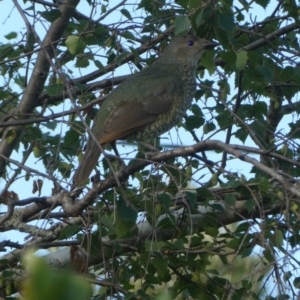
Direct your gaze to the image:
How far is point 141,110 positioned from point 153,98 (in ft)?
0.57

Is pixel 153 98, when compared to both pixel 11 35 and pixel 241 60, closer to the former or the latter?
pixel 11 35

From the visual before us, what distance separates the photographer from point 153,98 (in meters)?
4.59

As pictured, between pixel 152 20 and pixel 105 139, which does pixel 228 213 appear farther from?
pixel 152 20

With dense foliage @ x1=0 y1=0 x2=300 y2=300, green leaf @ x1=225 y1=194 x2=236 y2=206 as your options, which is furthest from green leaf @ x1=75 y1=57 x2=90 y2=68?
green leaf @ x1=225 y1=194 x2=236 y2=206

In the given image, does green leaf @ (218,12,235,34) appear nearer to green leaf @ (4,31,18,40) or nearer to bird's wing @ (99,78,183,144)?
bird's wing @ (99,78,183,144)

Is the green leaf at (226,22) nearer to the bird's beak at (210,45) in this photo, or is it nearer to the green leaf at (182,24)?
the green leaf at (182,24)

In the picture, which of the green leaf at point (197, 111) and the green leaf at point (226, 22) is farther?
the green leaf at point (197, 111)

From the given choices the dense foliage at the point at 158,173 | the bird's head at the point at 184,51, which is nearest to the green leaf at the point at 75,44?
the dense foliage at the point at 158,173

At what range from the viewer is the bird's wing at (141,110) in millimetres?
4113

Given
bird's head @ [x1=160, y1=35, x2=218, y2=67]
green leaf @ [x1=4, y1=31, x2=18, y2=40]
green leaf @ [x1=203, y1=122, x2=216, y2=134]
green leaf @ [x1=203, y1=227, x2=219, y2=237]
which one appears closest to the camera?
green leaf @ [x1=203, y1=227, x2=219, y2=237]

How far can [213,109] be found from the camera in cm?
399

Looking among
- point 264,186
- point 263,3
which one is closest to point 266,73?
point 263,3

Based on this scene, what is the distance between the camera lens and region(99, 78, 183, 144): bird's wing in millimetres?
4113

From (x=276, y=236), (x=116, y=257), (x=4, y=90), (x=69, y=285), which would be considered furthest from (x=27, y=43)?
(x=69, y=285)
